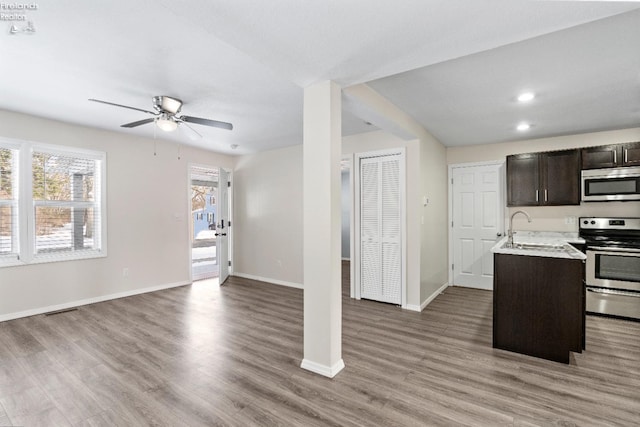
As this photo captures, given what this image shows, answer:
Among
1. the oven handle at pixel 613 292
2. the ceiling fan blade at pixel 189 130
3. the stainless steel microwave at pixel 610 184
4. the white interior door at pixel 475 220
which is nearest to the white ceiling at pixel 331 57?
the ceiling fan blade at pixel 189 130

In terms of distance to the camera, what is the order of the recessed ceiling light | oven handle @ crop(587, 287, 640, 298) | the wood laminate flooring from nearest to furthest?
the wood laminate flooring
the recessed ceiling light
oven handle @ crop(587, 287, 640, 298)

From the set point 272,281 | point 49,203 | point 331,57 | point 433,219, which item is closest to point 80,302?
point 49,203

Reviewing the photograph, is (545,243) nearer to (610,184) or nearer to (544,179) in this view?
(544,179)

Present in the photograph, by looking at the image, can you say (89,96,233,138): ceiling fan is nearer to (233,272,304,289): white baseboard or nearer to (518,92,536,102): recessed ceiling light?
(518,92,536,102): recessed ceiling light

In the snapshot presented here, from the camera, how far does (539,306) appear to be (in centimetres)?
267

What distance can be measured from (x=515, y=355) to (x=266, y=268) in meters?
4.21

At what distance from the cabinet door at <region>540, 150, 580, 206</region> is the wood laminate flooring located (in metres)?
1.65

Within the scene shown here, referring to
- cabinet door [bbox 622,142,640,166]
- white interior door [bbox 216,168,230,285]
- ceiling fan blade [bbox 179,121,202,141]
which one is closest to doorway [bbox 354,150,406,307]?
ceiling fan blade [bbox 179,121,202,141]

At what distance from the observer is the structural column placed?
2.39 m

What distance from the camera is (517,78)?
2.60 metres

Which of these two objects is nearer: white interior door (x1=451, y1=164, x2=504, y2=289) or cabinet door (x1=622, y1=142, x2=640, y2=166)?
cabinet door (x1=622, y1=142, x2=640, y2=166)

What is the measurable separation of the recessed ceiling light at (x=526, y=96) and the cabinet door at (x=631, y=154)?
202cm

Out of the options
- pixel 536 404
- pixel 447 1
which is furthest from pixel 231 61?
pixel 536 404

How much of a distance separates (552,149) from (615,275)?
6.36 ft
